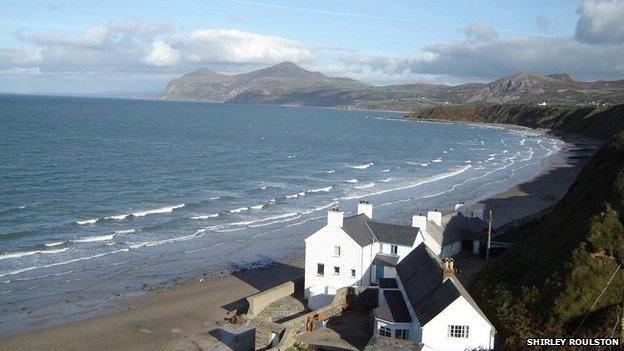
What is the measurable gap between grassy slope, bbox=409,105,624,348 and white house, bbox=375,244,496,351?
4.39ft

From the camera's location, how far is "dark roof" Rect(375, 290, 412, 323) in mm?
20344

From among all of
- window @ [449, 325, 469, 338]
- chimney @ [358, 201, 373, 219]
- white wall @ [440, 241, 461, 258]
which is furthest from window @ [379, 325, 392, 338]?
white wall @ [440, 241, 461, 258]

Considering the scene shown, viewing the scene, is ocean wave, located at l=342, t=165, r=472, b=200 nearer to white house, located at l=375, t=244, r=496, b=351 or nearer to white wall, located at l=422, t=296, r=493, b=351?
white house, located at l=375, t=244, r=496, b=351

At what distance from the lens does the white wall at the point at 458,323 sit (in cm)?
1845

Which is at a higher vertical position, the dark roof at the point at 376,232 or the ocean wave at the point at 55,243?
the dark roof at the point at 376,232

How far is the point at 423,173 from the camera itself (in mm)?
75750

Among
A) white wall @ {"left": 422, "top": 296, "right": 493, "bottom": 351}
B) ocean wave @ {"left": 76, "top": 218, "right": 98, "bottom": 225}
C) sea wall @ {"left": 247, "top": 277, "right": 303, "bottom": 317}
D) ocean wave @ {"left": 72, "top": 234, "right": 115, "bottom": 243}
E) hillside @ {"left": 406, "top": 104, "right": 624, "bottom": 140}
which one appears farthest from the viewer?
hillside @ {"left": 406, "top": 104, "right": 624, "bottom": 140}

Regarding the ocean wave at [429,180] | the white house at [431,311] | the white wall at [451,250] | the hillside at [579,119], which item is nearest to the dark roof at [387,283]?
the white house at [431,311]

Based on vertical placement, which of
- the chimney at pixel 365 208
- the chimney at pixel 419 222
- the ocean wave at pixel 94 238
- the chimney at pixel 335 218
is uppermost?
the chimney at pixel 335 218

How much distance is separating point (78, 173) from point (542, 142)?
92384mm

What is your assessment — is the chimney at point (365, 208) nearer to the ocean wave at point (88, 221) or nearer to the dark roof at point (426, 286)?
the dark roof at point (426, 286)

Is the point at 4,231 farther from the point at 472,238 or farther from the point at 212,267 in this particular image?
the point at 472,238

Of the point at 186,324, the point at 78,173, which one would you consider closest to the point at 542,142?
the point at 78,173

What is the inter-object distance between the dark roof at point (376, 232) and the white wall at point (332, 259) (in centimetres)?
42
